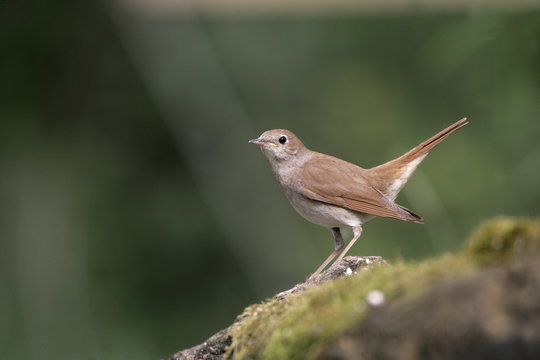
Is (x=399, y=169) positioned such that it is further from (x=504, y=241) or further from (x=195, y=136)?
(x=504, y=241)

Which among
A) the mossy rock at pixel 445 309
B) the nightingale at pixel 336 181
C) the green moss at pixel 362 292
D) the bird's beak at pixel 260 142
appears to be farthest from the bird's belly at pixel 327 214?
the mossy rock at pixel 445 309

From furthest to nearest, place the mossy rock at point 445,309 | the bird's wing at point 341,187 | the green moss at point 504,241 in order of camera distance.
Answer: the bird's wing at point 341,187, the green moss at point 504,241, the mossy rock at point 445,309

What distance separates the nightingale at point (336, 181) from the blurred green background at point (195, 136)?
18 centimetres

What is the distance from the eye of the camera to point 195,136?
16.9ft

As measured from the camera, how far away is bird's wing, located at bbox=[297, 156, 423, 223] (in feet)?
14.6

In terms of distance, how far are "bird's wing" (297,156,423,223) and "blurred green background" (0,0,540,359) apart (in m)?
0.32

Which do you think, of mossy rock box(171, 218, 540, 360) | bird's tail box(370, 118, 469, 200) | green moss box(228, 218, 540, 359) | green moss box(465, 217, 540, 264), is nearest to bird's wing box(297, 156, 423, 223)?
bird's tail box(370, 118, 469, 200)

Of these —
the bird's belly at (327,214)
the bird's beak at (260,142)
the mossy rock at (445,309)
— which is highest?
the bird's beak at (260,142)

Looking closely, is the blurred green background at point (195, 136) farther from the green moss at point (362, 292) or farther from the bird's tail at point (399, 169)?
the green moss at point (362, 292)

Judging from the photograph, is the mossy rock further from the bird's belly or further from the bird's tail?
the bird's tail

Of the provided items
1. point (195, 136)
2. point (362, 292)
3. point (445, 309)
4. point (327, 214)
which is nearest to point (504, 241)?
point (445, 309)

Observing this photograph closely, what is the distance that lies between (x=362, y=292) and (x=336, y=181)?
268cm

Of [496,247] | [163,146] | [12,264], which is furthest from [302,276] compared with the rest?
[496,247]

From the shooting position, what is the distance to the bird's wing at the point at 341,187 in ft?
14.6
